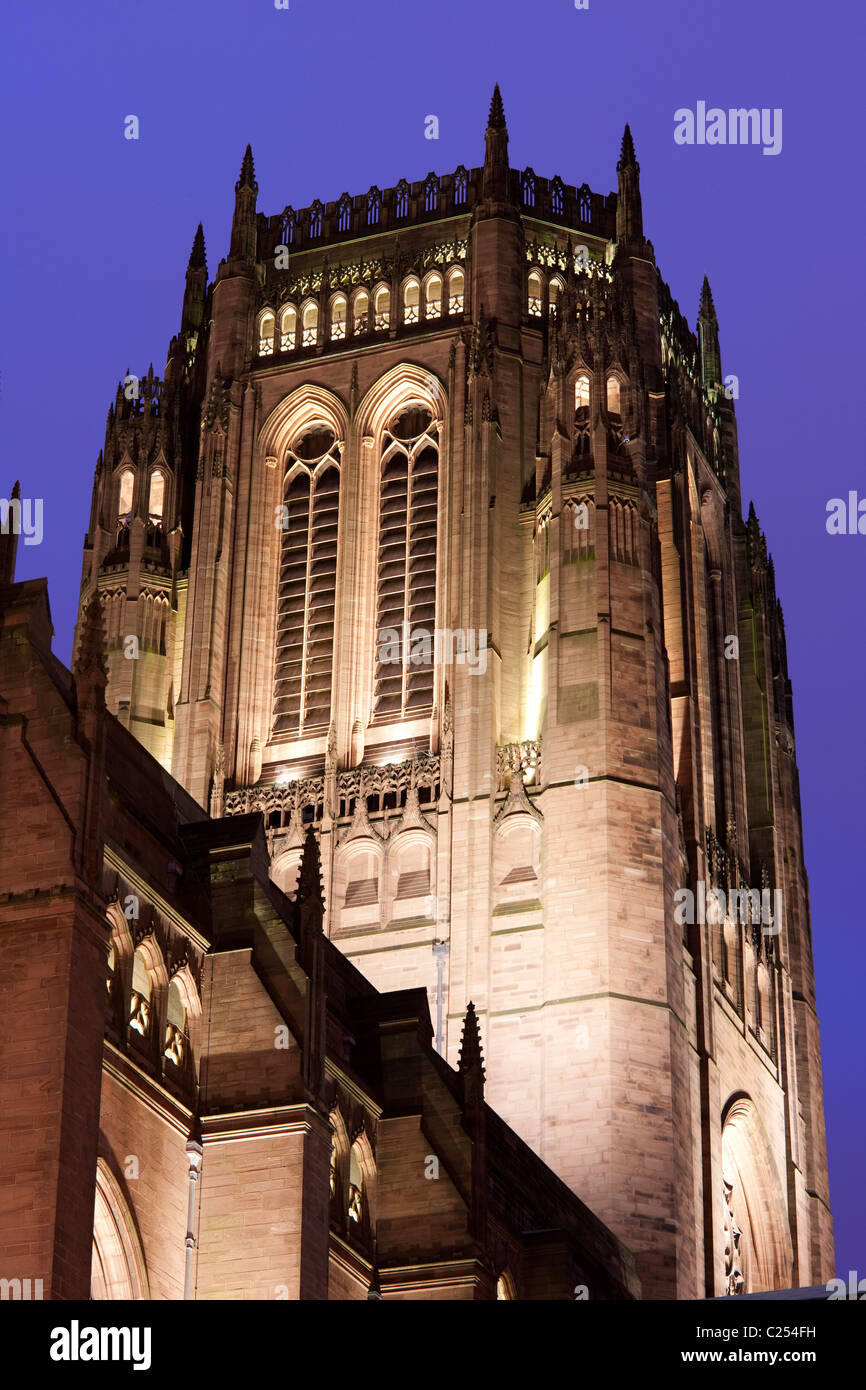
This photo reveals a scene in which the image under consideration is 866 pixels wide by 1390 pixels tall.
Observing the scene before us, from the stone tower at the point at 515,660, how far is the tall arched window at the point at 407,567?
9 cm

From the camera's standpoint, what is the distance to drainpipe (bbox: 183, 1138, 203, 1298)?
108ft

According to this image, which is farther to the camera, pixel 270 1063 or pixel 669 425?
pixel 669 425

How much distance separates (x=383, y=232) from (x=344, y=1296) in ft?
133

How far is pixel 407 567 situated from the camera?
65938 mm

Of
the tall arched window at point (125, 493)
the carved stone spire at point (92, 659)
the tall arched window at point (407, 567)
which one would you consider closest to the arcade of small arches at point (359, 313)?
the tall arched window at point (407, 567)

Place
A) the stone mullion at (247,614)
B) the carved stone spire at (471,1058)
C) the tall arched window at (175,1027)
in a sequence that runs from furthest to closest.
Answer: the stone mullion at (247,614) < the carved stone spire at (471,1058) < the tall arched window at (175,1027)

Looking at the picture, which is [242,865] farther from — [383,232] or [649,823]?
[383,232]

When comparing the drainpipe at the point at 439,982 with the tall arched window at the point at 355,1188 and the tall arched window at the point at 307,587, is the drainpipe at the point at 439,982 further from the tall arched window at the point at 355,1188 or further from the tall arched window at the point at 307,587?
the tall arched window at the point at 355,1188

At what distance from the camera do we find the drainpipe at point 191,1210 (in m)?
33.0

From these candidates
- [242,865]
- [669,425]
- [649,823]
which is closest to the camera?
[242,865]

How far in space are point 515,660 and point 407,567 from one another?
14.7ft

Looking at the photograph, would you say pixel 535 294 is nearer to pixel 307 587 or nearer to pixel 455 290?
pixel 455 290

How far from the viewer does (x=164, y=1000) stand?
33.6 meters
